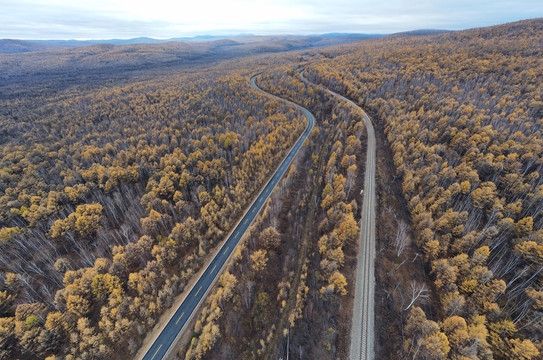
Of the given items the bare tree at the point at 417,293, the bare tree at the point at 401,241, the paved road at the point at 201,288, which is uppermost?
the bare tree at the point at 401,241

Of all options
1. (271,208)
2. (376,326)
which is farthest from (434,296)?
(271,208)

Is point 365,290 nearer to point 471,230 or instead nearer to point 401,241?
point 401,241

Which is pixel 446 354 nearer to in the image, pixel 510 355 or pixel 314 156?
pixel 510 355

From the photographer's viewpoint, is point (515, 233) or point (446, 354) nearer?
point (446, 354)

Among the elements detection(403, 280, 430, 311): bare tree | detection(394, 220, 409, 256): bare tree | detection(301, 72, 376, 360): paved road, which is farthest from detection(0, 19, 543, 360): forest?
detection(301, 72, 376, 360): paved road

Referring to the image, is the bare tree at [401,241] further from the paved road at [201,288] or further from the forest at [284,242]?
the paved road at [201,288]

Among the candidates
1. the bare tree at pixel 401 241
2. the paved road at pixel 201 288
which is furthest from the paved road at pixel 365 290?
the paved road at pixel 201 288

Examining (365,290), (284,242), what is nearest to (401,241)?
(365,290)
